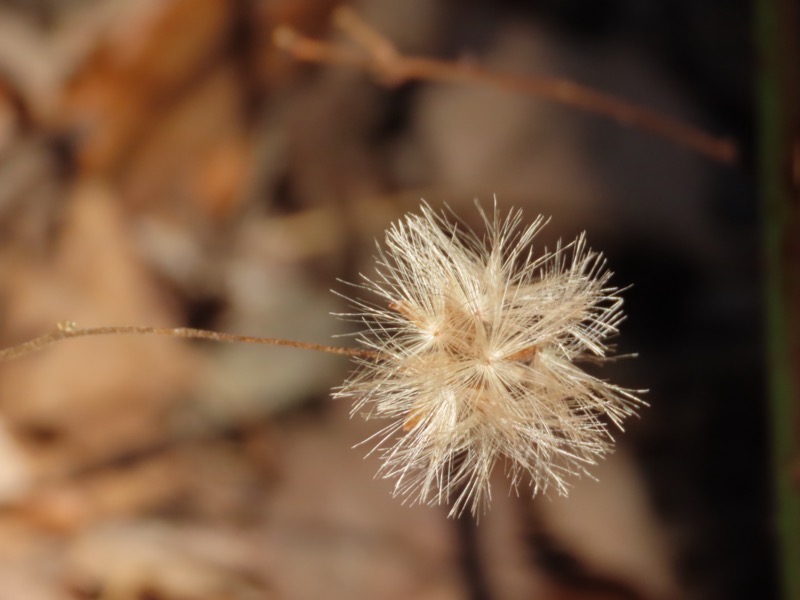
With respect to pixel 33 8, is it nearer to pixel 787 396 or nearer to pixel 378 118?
pixel 378 118

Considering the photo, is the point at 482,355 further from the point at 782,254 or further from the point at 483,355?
the point at 782,254

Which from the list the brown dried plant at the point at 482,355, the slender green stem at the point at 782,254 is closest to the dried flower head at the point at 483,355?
the brown dried plant at the point at 482,355

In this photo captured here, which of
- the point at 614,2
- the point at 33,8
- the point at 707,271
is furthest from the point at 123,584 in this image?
the point at 614,2

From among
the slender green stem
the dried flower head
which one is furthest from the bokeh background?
the dried flower head

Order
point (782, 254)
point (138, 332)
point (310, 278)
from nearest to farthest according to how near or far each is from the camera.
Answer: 1. point (138, 332)
2. point (782, 254)
3. point (310, 278)

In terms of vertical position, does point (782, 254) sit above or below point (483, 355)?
above

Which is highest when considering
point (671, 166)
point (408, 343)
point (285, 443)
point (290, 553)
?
point (671, 166)

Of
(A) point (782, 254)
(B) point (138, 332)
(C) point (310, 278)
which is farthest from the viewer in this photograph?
(C) point (310, 278)

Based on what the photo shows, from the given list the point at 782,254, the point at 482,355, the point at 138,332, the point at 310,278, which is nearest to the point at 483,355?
the point at 482,355
